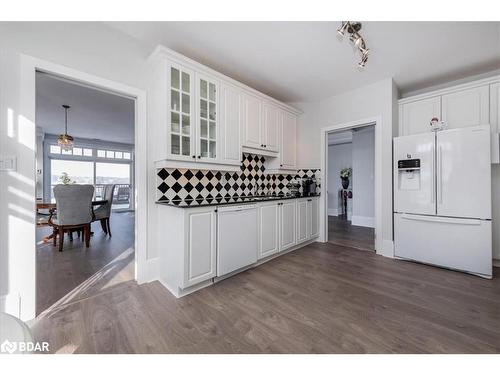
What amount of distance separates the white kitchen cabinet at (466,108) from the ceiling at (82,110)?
14.5 feet

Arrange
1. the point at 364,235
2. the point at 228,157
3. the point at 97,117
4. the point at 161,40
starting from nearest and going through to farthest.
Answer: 1. the point at 161,40
2. the point at 228,157
3. the point at 364,235
4. the point at 97,117

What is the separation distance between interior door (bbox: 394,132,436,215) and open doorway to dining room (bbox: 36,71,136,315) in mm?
3320

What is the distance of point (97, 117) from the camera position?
4766 millimetres

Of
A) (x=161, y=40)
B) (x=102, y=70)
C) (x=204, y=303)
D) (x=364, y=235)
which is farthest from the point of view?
(x=364, y=235)

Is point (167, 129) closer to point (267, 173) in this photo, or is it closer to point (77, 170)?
point (267, 173)

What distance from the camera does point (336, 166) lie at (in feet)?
22.0

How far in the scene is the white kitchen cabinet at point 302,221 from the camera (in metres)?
3.19

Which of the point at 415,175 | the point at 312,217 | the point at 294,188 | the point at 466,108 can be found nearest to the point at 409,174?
the point at 415,175

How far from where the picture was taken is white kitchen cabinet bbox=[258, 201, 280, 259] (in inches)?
104

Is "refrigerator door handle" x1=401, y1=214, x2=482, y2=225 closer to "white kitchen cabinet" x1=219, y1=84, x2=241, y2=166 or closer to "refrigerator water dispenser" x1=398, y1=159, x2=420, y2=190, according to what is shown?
"refrigerator water dispenser" x1=398, y1=159, x2=420, y2=190
